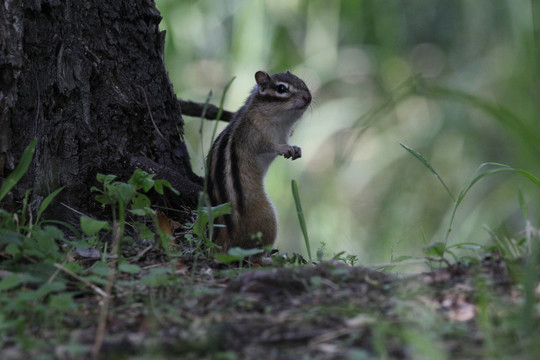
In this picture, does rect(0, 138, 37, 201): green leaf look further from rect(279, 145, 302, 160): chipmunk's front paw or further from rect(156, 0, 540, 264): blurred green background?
rect(156, 0, 540, 264): blurred green background

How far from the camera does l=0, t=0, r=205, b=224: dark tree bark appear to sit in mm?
3055

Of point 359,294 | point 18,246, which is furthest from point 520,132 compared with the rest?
point 18,246

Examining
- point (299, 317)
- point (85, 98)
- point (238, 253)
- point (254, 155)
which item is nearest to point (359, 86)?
point (254, 155)

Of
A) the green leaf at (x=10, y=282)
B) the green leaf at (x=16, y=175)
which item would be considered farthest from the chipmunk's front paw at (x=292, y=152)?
the green leaf at (x=10, y=282)

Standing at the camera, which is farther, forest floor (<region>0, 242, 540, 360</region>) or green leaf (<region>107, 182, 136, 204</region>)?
green leaf (<region>107, 182, 136, 204</region>)

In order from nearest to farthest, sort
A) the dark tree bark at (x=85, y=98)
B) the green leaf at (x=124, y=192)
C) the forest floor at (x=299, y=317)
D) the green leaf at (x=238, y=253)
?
the forest floor at (x=299, y=317)
the green leaf at (x=238, y=253)
the green leaf at (x=124, y=192)
the dark tree bark at (x=85, y=98)

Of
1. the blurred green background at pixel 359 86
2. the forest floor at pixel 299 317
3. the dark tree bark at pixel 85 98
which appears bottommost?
the forest floor at pixel 299 317

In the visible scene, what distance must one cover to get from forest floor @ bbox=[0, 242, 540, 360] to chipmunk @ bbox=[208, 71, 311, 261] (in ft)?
4.36

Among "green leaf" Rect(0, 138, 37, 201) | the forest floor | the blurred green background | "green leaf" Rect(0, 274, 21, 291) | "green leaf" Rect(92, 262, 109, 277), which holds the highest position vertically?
the blurred green background

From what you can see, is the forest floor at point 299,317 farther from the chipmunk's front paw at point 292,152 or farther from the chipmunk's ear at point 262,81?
the chipmunk's ear at point 262,81

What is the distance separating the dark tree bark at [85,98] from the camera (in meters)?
3.05

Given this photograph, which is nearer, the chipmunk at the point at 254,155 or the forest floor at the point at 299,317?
the forest floor at the point at 299,317

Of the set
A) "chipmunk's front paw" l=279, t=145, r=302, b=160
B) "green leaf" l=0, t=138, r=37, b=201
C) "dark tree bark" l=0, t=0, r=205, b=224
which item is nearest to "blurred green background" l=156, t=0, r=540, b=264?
"chipmunk's front paw" l=279, t=145, r=302, b=160

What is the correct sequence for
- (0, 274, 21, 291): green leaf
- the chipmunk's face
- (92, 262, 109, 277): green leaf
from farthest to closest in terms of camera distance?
1. the chipmunk's face
2. (92, 262, 109, 277): green leaf
3. (0, 274, 21, 291): green leaf
